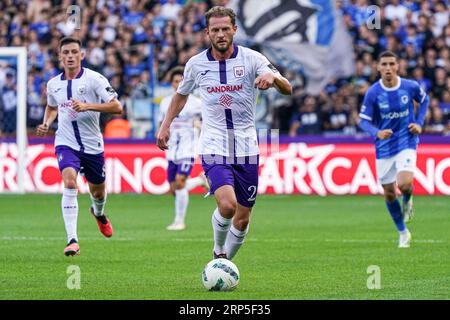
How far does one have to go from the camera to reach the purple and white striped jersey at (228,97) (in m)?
10.9

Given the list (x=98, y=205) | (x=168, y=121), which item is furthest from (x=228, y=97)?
(x=98, y=205)

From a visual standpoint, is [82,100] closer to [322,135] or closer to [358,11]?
[322,135]

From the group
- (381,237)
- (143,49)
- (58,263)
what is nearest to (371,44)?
(143,49)

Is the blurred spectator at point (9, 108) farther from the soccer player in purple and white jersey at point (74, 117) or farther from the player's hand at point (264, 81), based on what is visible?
the player's hand at point (264, 81)

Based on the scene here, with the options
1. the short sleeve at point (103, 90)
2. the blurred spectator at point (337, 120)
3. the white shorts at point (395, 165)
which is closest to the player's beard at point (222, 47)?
the short sleeve at point (103, 90)

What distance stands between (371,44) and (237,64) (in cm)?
1620

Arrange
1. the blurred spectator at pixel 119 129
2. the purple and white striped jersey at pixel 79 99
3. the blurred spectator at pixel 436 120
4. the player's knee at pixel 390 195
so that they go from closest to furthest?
the purple and white striped jersey at pixel 79 99, the player's knee at pixel 390 195, the blurred spectator at pixel 436 120, the blurred spectator at pixel 119 129

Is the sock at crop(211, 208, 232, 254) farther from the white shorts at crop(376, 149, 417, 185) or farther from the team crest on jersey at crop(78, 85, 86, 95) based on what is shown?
the white shorts at crop(376, 149, 417, 185)

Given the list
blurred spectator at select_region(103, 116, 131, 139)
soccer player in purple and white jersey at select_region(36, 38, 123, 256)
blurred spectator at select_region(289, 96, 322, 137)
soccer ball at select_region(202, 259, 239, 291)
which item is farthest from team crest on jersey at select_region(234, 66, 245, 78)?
blurred spectator at select_region(103, 116, 131, 139)

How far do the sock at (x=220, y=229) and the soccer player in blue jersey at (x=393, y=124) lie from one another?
16.0 feet

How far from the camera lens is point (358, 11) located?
27766 mm

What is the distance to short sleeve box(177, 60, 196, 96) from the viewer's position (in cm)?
1106

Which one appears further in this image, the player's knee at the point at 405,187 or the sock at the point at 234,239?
the player's knee at the point at 405,187

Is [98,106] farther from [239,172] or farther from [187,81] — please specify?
[239,172]
